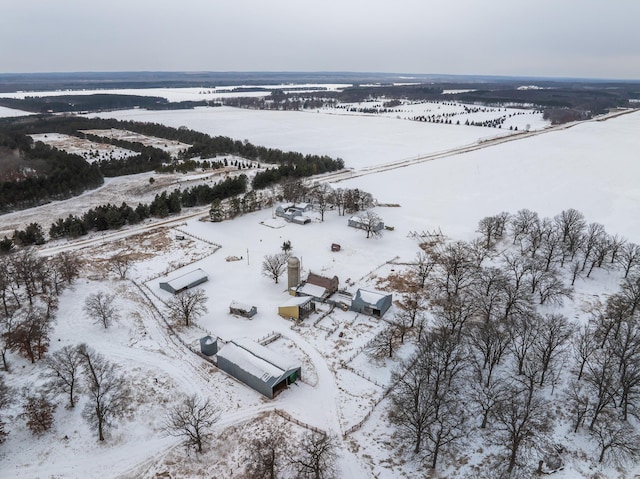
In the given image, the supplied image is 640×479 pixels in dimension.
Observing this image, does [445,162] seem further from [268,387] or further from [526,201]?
[268,387]

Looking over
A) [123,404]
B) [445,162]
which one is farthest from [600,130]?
[123,404]

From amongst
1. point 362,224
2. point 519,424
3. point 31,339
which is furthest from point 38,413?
point 362,224

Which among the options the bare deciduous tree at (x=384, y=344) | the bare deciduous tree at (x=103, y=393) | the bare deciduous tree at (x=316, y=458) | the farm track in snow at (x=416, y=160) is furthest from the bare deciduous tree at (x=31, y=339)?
the farm track in snow at (x=416, y=160)

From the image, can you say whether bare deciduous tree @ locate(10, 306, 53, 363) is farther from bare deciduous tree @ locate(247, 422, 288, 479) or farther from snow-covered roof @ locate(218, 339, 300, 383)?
bare deciduous tree @ locate(247, 422, 288, 479)

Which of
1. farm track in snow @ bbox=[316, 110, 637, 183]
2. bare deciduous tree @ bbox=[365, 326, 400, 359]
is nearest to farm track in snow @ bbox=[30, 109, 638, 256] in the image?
farm track in snow @ bbox=[316, 110, 637, 183]

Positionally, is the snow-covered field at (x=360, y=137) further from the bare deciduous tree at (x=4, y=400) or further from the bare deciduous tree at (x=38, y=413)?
the bare deciduous tree at (x=4, y=400)
